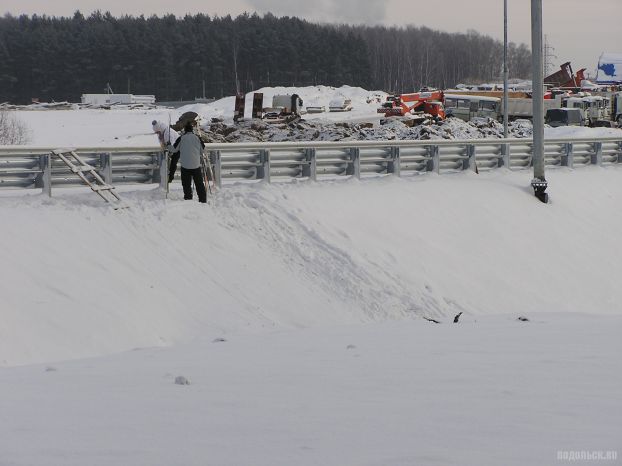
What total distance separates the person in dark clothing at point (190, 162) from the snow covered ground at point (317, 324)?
0.36 m

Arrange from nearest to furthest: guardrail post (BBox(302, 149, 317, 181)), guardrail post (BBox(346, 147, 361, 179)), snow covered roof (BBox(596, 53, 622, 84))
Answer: guardrail post (BBox(302, 149, 317, 181)) → guardrail post (BBox(346, 147, 361, 179)) → snow covered roof (BBox(596, 53, 622, 84))

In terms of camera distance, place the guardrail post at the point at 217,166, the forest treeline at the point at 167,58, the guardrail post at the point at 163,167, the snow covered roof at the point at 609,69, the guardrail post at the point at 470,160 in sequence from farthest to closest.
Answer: the forest treeline at the point at 167,58 < the snow covered roof at the point at 609,69 < the guardrail post at the point at 470,160 < the guardrail post at the point at 217,166 < the guardrail post at the point at 163,167

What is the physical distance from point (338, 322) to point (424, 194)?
6.93 m

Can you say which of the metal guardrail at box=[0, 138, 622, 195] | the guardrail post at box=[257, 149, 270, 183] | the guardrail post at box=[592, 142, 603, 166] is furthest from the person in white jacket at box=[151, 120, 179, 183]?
the guardrail post at box=[592, 142, 603, 166]

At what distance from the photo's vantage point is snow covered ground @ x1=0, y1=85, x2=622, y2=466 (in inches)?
257

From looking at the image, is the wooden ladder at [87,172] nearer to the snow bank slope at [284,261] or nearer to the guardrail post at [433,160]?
the snow bank slope at [284,261]

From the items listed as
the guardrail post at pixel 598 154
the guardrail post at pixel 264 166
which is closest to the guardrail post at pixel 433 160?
the guardrail post at pixel 264 166

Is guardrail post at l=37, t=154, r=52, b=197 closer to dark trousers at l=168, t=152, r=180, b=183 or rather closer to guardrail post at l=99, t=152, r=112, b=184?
guardrail post at l=99, t=152, r=112, b=184

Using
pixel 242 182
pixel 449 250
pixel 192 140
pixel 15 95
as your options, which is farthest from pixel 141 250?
pixel 15 95

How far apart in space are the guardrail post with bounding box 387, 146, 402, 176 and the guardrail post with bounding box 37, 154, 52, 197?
27.9ft

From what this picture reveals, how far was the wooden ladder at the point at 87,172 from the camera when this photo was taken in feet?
58.6

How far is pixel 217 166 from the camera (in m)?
20.0

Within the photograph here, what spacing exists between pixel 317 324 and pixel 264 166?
564 cm

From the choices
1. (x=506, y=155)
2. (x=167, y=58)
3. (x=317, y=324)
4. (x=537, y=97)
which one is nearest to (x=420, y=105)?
(x=506, y=155)
